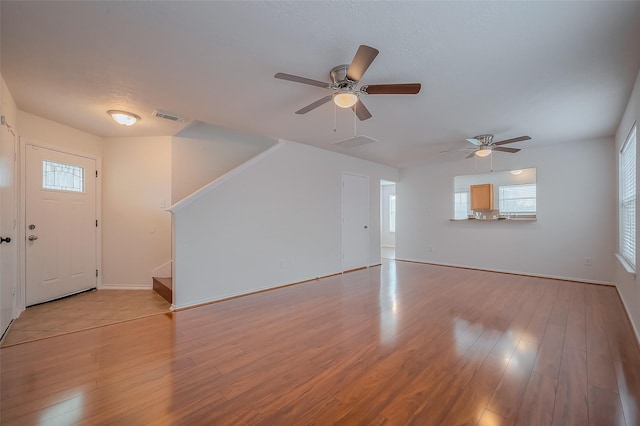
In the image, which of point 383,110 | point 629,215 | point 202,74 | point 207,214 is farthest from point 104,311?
point 629,215

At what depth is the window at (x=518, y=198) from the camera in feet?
24.3

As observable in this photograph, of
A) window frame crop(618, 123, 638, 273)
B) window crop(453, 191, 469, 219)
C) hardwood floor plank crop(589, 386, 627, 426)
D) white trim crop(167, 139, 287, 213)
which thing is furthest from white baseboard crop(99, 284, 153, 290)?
window crop(453, 191, 469, 219)

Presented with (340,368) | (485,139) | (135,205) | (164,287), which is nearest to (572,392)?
(340,368)

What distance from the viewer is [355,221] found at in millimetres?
5832

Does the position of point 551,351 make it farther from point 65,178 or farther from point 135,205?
point 65,178

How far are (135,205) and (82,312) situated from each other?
1.77 metres

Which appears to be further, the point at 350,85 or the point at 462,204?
the point at 462,204

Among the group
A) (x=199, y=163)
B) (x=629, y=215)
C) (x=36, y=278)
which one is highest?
(x=199, y=163)

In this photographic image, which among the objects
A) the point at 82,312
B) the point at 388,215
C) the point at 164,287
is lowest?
the point at 82,312

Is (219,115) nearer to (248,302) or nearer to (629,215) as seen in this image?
(248,302)

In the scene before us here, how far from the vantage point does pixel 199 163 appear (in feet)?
15.1

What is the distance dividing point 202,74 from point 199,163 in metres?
2.40

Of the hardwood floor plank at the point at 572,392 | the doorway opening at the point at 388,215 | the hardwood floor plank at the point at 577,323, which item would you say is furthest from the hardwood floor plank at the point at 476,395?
the doorway opening at the point at 388,215

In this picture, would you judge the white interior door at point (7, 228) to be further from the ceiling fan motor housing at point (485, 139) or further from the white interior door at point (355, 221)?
the ceiling fan motor housing at point (485, 139)
